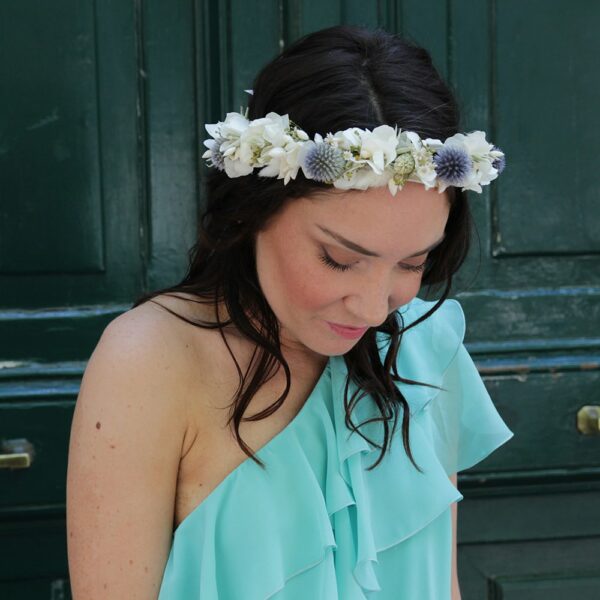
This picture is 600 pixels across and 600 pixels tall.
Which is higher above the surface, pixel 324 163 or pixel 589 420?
pixel 324 163

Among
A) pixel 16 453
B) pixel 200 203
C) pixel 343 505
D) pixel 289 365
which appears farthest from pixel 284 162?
pixel 16 453

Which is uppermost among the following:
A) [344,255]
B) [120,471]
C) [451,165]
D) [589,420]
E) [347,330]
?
[451,165]

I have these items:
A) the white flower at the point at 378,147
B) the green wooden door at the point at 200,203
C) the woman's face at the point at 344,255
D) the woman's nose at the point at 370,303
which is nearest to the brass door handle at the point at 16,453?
the green wooden door at the point at 200,203

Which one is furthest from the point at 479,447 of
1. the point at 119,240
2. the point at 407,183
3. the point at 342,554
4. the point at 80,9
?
the point at 80,9

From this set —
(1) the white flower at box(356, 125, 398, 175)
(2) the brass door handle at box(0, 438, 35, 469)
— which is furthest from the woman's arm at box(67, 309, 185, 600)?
(2) the brass door handle at box(0, 438, 35, 469)

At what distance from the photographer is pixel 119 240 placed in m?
2.21

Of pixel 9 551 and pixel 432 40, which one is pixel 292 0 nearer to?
pixel 432 40

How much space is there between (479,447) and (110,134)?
0.97 m

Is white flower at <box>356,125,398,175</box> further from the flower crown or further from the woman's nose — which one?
the woman's nose

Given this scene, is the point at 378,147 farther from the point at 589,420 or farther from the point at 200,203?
the point at 589,420

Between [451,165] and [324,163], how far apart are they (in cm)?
18

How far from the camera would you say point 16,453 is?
212cm

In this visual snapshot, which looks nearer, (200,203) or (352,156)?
(352,156)

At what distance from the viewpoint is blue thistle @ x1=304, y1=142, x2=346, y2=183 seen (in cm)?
136
